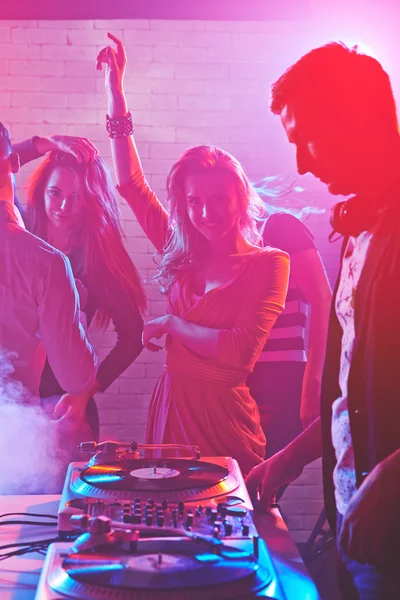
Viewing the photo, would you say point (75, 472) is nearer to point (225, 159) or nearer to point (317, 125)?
point (317, 125)

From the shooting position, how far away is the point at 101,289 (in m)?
2.48

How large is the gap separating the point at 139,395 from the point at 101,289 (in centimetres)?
44

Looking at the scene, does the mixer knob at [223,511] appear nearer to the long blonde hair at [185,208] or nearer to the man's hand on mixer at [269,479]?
the man's hand on mixer at [269,479]

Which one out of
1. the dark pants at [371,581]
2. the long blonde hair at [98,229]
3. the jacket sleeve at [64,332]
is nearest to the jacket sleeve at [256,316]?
the long blonde hair at [98,229]

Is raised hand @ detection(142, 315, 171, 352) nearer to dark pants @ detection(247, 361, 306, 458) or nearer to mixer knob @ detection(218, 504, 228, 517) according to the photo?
dark pants @ detection(247, 361, 306, 458)

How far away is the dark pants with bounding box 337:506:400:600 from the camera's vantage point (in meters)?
1.21

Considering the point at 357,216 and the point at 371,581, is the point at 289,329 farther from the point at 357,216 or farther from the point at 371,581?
the point at 371,581

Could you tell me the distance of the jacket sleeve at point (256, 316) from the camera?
7.56 ft

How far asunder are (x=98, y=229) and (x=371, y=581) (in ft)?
5.44

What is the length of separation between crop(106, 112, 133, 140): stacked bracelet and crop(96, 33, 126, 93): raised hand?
0.11 metres

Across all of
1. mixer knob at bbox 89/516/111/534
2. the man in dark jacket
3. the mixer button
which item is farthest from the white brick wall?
mixer knob at bbox 89/516/111/534

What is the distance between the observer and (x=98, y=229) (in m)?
2.48

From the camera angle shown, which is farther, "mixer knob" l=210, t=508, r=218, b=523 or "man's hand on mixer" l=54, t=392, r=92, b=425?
"man's hand on mixer" l=54, t=392, r=92, b=425

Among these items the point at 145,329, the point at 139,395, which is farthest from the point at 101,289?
the point at 139,395
